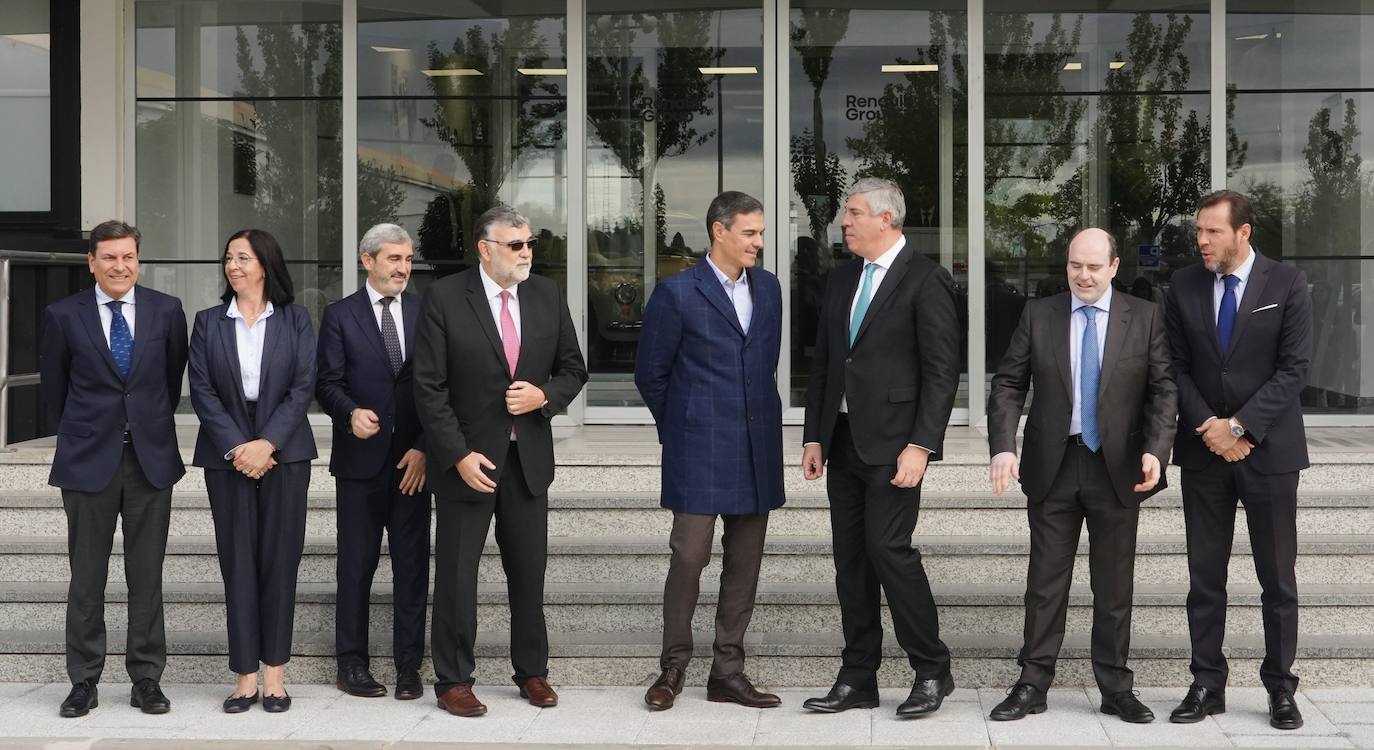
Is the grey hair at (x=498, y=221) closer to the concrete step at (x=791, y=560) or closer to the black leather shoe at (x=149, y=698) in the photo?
the concrete step at (x=791, y=560)

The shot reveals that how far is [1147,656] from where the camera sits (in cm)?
568

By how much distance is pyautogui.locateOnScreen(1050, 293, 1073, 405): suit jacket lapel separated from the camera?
5195mm

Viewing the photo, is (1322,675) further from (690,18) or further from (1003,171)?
(690,18)

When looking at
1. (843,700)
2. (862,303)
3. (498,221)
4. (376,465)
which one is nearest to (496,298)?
(498,221)

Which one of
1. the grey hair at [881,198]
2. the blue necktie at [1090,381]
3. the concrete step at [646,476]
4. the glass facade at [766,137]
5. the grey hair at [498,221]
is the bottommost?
the concrete step at [646,476]

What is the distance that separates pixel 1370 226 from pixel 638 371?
550 cm

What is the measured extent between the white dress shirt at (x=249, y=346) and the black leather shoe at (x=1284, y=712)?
12.4ft

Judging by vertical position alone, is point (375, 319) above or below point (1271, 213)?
below

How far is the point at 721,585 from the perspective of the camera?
5605 millimetres

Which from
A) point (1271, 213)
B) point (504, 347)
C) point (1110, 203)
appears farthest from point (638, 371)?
point (1271, 213)

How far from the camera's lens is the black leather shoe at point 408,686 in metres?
5.66

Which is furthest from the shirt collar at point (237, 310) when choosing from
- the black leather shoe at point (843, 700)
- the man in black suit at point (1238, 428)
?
the man in black suit at point (1238, 428)

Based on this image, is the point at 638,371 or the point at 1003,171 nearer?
the point at 638,371

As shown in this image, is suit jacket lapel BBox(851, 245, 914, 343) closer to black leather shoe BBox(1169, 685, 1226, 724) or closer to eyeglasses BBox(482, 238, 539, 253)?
eyeglasses BBox(482, 238, 539, 253)
